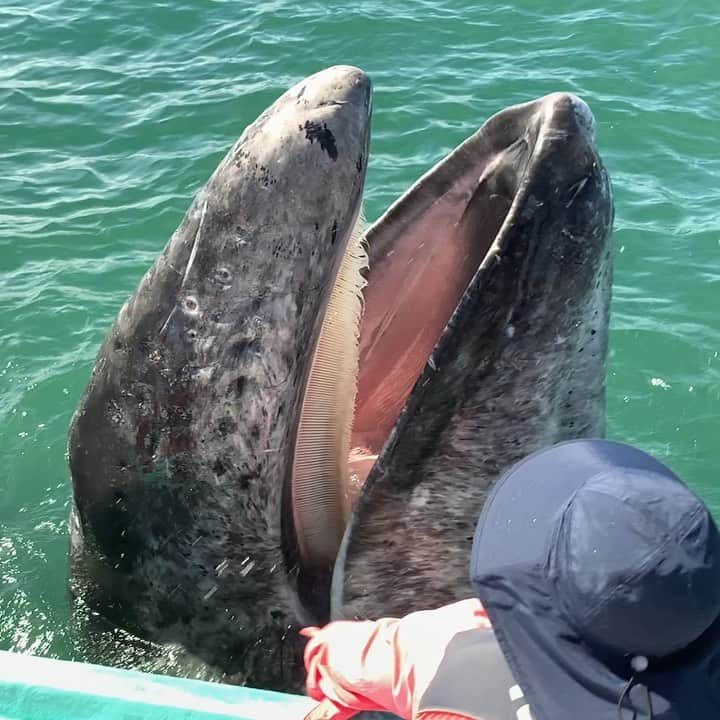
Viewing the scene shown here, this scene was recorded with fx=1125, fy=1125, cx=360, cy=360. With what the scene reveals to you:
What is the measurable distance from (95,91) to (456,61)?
161 inches

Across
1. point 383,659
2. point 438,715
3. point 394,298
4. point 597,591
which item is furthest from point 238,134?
point 597,591

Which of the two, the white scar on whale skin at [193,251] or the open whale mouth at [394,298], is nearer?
the white scar on whale skin at [193,251]

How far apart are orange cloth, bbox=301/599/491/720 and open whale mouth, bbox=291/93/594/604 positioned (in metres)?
0.88

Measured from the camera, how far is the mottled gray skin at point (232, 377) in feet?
12.8

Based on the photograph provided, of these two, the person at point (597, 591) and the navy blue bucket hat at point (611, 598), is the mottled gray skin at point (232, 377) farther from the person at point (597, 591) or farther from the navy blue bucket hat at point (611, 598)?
the navy blue bucket hat at point (611, 598)

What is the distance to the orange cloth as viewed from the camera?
2996 millimetres

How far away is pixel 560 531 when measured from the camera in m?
2.44

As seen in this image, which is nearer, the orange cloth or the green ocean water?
the orange cloth

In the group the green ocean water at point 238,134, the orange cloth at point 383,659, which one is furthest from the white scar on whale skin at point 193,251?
the green ocean water at point 238,134

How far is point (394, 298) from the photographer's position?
4648mm

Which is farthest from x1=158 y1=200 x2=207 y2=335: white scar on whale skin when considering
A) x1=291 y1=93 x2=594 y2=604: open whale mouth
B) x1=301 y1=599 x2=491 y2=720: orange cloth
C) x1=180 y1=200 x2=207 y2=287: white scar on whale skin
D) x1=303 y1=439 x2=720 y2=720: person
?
x1=303 y1=439 x2=720 y2=720: person

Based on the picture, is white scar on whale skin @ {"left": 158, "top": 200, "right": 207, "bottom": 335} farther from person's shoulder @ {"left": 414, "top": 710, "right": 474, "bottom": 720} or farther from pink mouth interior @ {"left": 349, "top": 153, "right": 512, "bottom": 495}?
person's shoulder @ {"left": 414, "top": 710, "right": 474, "bottom": 720}

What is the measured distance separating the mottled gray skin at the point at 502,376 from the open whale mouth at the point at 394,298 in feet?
0.06

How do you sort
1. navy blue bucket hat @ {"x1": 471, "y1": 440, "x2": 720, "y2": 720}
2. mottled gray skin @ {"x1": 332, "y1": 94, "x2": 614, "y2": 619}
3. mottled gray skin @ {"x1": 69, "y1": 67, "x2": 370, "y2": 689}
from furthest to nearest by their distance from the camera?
mottled gray skin @ {"x1": 69, "y1": 67, "x2": 370, "y2": 689}
mottled gray skin @ {"x1": 332, "y1": 94, "x2": 614, "y2": 619}
navy blue bucket hat @ {"x1": 471, "y1": 440, "x2": 720, "y2": 720}
